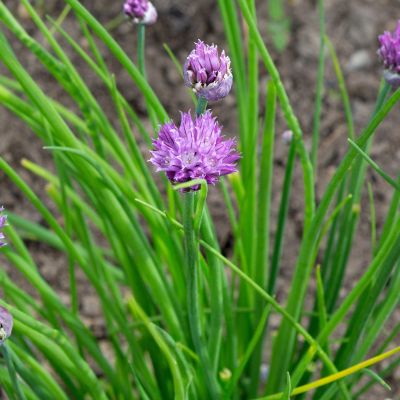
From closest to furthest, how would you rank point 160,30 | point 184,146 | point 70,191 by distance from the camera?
1. point 184,146
2. point 70,191
3. point 160,30

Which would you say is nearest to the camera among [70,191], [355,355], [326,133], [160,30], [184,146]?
[184,146]

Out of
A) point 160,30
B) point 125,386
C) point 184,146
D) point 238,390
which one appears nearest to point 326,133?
point 160,30

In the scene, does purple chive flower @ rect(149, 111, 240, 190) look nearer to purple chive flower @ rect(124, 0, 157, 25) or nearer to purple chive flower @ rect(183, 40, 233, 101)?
purple chive flower @ rect(183, 40, 233, 101)

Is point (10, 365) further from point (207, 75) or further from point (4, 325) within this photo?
point (207, 75)

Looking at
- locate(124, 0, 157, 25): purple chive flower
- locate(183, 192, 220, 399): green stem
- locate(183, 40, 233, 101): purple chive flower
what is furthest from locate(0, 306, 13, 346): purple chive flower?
locate(124, 0, 157, 25): purple chive flower

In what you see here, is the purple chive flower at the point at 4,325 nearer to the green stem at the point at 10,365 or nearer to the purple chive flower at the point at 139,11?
the green stem at the point at 10,365

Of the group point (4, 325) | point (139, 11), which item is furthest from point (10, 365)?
point (139, 11)

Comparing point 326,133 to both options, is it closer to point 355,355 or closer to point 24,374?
point 355,355
